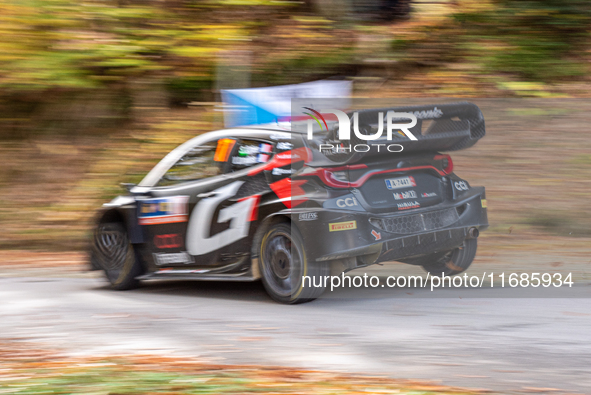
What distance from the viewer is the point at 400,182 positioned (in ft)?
19.7

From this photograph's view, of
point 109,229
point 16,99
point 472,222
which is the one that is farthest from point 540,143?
point 16,99

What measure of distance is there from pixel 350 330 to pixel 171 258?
2.25 metres

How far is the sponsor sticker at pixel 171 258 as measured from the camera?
6.64 meters

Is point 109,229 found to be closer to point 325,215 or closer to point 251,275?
point 251,275

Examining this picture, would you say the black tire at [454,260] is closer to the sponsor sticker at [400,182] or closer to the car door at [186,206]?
the sponsor sticker at [400,182]

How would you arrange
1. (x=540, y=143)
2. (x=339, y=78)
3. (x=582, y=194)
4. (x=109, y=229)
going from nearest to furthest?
(x=109, y=229)
(x=582, y=194)
(x=540, y=143)
(x=339, y=78)

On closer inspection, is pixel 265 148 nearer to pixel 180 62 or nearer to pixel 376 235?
pixel 376 235

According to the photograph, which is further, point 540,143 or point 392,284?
point 540,143

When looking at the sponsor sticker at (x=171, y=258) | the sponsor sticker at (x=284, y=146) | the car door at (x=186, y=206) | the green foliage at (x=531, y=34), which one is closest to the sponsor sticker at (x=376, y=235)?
the sponsor sticker at (x=284, y=146)

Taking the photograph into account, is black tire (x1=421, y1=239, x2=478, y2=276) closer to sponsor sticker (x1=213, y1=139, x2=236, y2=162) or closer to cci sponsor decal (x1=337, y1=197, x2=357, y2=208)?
cci sponsor decal (x1=337, y1=197, x2=357, y2=208)

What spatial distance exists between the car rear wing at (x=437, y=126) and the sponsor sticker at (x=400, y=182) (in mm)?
227

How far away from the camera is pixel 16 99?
1388 centimetres

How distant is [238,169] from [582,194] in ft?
16.4

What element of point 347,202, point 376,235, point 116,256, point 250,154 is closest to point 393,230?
point 376,235
